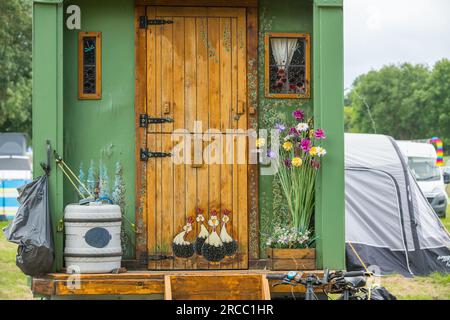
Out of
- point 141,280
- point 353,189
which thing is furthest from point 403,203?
point 141,280

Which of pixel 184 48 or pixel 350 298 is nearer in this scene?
pixel 350 298

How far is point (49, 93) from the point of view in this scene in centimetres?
738

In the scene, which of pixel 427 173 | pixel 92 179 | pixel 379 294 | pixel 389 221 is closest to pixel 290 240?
pixel 379 294

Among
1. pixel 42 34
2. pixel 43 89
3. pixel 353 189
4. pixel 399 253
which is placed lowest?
pixel 399 253

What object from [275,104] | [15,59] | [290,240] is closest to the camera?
[290,240]

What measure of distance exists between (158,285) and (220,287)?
540 millimetres

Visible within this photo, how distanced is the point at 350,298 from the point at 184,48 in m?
3.01

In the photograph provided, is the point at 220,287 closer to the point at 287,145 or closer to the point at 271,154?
the point at 271,154

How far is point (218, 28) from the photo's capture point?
7.76 meters
